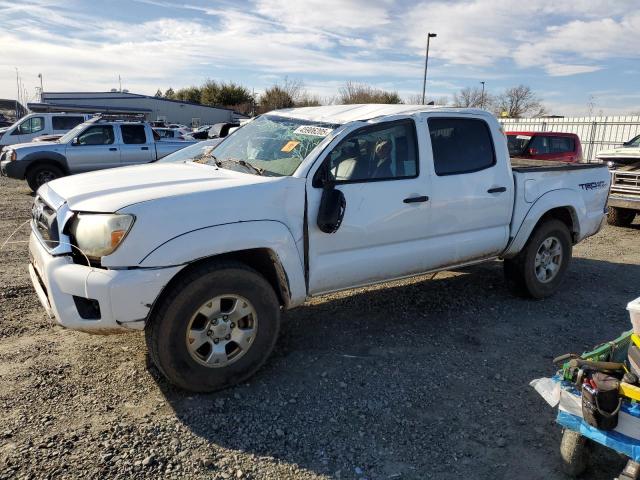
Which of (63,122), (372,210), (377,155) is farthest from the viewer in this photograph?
(63,122)

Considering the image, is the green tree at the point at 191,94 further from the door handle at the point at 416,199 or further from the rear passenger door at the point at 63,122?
the door handle at the point at 416,199

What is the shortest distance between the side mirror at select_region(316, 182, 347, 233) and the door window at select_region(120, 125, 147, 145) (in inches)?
448

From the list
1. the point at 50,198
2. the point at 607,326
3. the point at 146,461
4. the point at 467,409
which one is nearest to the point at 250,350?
the point at 146,461

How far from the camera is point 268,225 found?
140 inches

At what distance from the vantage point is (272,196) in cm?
359

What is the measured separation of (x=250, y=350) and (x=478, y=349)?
198cm

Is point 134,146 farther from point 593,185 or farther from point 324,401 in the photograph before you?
point 324,401

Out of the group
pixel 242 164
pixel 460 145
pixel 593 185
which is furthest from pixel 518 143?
pixel 242 164

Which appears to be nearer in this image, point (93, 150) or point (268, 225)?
point (268, 225)

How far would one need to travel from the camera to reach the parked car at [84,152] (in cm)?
1256

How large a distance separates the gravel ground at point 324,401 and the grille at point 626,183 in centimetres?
534

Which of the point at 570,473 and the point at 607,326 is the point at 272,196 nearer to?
the point at 570,473

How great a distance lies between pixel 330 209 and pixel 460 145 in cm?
171

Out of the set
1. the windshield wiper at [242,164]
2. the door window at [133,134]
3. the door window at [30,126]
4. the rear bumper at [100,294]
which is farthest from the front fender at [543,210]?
the door window at [30,126]
